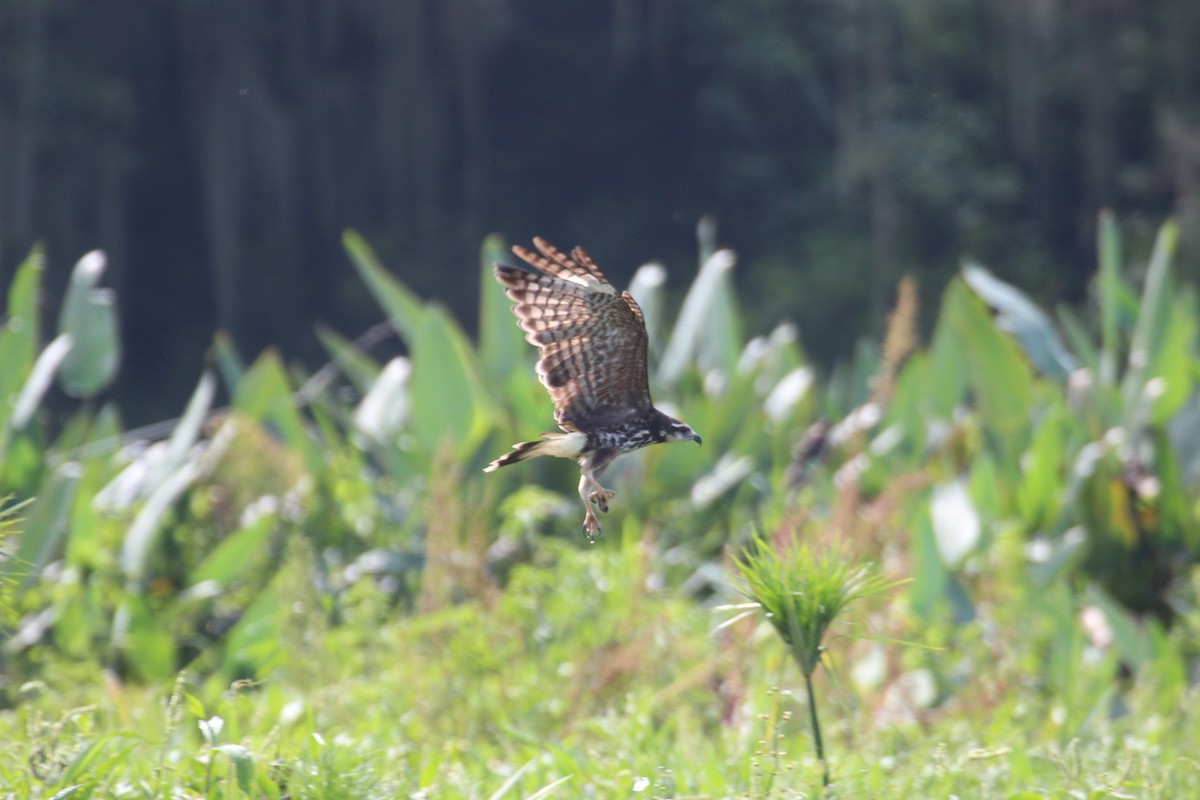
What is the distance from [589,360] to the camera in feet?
7.98

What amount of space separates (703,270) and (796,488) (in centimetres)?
105

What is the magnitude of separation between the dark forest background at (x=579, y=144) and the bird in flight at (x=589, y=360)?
13827 millimetres

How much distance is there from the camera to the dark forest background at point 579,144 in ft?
52.3

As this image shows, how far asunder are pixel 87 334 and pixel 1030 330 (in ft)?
11.5

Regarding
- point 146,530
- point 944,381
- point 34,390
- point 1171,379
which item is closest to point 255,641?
point 146,530

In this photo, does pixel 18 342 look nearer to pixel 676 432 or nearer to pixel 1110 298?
pixel 676 432

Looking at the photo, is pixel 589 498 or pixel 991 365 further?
pixel 991 365

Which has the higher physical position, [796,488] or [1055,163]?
[796,488]

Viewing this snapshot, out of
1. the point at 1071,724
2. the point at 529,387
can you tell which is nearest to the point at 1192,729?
the point at 1071,724

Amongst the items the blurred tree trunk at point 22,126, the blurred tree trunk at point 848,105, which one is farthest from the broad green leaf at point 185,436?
the blurred tree trunk at point 848,105

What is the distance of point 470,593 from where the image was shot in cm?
387

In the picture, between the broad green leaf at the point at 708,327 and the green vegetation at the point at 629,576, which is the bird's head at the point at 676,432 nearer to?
the green vegetation at the point at 629,576

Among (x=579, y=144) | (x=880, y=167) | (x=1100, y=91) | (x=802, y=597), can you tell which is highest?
(x=802, y=597)

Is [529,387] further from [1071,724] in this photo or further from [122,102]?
[122,102]
